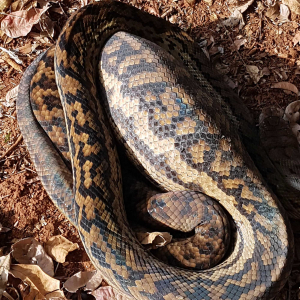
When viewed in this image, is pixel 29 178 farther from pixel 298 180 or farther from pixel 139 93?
pixel 298 180

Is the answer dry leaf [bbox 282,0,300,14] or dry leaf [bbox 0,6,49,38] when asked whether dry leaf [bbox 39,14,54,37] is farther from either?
dry leaf [bbox 282,0,300,14]

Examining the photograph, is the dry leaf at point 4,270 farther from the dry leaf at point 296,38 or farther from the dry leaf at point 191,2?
the dry leaf at point 296,38

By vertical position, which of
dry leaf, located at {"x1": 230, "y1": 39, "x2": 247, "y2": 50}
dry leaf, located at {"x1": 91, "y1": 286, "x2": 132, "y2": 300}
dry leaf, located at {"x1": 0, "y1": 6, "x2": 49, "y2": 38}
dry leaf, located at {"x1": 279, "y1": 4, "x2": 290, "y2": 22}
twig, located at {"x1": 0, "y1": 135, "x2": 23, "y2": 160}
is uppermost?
dry leaf, located at {"x1": 0, "y1": 6, "x2": 49, "y2": 38}

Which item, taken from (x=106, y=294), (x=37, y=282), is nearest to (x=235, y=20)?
(x=106, y=294)

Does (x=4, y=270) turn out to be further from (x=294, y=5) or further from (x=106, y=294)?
(x=294, y=5)

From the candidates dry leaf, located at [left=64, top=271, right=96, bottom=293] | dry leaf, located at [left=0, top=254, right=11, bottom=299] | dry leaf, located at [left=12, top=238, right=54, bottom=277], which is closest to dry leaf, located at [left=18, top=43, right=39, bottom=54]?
dry leaf, located at [left=12, top=238, right=54, bottom=277]

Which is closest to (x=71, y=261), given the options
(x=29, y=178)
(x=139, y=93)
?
(x=29, y=178)
